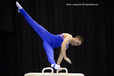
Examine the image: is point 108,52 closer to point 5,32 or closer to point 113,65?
point 113,65

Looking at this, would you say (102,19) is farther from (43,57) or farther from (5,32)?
(5,32)

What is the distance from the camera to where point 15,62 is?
347cm

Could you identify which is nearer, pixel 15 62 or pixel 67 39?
pixel 67 39

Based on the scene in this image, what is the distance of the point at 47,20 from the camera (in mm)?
3416

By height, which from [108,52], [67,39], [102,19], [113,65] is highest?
[102,19]

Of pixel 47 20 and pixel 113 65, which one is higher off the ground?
pixel 47 20

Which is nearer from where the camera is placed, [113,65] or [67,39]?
[67,39]

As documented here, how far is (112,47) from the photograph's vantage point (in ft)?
11.2

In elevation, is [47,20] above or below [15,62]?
above

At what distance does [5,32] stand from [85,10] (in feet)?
5.09

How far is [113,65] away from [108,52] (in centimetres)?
26

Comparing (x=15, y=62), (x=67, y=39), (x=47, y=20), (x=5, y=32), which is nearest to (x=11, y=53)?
(x=15, y=62)

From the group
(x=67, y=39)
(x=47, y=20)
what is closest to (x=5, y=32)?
(x=47, y=20)

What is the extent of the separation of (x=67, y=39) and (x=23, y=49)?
45.8 inches
